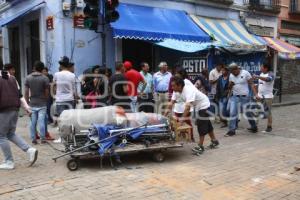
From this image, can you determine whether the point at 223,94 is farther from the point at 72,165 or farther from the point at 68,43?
the point at 72,165

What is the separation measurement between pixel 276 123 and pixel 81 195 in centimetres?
721

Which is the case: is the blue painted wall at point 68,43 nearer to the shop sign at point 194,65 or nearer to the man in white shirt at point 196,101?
the shop sign at point 194,65

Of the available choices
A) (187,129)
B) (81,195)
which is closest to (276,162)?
(187,129)

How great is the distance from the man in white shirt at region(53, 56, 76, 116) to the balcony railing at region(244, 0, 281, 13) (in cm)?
1103

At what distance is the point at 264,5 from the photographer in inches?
709

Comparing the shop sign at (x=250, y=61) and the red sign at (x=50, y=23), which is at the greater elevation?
the red sign at (x=50, y=23)

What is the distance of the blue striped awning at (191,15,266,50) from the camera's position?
13795mm

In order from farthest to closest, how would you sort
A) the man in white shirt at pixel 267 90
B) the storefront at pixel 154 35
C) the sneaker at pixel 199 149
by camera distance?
the storefront at pixel 154 35, the man in white shirt at pixel 267 90, the sneaker at pixel 199 149

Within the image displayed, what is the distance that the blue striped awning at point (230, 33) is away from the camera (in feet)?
45.3

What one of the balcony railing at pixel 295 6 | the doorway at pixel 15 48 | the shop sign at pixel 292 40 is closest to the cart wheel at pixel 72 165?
the doorway at pixel 15 48

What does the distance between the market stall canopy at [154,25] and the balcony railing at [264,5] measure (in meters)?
4.26

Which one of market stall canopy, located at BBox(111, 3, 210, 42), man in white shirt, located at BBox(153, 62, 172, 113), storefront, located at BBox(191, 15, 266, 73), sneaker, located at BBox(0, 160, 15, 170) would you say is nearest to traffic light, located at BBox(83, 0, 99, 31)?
man in white shirt, located at BBox(153, 62, 172, 113)

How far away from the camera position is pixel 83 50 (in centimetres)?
1191

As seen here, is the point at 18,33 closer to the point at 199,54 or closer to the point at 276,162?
the point at 199,54
